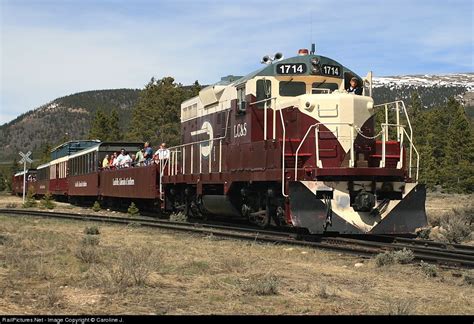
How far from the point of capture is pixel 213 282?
7.64 meters

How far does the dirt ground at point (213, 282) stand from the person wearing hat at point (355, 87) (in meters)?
4.41

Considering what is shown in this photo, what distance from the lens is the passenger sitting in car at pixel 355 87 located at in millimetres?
13658

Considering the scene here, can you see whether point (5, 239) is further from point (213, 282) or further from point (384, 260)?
point (384, 260)

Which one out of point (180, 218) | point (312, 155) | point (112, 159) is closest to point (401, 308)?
point (312, 155)

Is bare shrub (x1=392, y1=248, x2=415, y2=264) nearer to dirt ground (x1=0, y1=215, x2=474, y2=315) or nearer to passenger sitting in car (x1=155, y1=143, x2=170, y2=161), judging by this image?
dirt ground (x1=0, y1=215, x2=474, y2=315)

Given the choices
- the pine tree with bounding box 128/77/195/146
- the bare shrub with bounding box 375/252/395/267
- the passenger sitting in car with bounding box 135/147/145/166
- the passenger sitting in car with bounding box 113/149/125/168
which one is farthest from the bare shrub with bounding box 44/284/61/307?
the pine tree with bounding box 128/77/195/146

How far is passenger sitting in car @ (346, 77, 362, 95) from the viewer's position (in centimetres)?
1366

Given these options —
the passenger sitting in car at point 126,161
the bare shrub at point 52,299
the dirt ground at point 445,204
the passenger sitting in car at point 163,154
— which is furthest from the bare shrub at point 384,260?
the passenger sitting in car at point 126,161

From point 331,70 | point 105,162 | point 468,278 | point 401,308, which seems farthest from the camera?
point 105,162

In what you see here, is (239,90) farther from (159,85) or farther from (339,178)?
(159,85)

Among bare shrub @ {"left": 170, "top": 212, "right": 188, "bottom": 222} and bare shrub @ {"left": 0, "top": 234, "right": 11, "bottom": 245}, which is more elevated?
bare shrub @ {"left": 170, "top": 212, "right": 188, "bottom": 222}

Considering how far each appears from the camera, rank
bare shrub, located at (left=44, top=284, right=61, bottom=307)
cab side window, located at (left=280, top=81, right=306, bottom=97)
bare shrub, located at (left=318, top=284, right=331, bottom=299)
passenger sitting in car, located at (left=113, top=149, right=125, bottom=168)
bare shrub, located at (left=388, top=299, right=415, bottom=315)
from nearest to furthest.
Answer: bare shrub, located at (left=388, top=299, right=415, bottom=315) → bare shrub, located at (left=44, top=284, right=61, bottom=307) → bare shrub, located at (left=318, top=284, right=331, bottom=299) → cab side window, located at (left=280, top=81, right=306, bottom=97) → passenger sitting in car, located at (left=113, top=149, right=125, bottom=168)

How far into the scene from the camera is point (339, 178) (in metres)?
12.0

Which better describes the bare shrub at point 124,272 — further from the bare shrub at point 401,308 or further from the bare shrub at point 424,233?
the bare shrub at point 424,233
